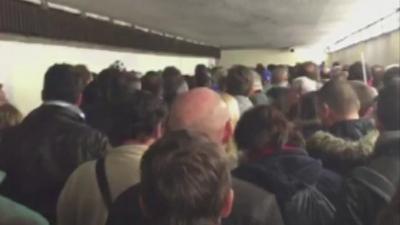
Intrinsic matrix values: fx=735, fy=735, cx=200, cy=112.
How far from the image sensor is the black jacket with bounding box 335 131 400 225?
3064mm

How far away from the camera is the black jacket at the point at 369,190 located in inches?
121

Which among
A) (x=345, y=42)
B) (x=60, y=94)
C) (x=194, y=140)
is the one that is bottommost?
(x=345, y=42)

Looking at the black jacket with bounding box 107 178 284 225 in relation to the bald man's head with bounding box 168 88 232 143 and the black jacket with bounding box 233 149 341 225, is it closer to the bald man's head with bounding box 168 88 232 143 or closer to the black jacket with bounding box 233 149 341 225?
the black jacket with bounding box 233 149 341 225

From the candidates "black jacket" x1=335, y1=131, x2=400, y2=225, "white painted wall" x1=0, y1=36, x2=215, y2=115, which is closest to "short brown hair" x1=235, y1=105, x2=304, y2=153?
"black jacket" x1=335, y1=131, x2=400, y2=225

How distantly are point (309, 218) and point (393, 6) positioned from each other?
1441 cm

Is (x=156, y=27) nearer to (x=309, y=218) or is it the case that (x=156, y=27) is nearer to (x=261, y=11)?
(x=261, y=11)

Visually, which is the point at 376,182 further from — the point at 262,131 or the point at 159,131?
the point at 159,131

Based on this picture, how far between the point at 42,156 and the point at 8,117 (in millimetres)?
1038

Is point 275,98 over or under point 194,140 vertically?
under

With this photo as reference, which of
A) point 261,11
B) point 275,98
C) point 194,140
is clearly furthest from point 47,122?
point 261,11

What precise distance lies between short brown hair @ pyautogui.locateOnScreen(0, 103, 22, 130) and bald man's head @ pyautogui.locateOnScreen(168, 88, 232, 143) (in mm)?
1926

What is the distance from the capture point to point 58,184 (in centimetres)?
427

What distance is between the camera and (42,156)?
13.7 ft

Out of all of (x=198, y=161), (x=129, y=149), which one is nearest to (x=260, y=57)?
(x=129, y=149)
